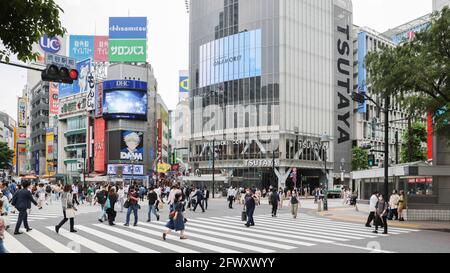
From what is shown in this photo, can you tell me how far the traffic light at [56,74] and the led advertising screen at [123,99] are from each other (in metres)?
75.7

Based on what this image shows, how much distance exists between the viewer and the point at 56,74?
1111cm

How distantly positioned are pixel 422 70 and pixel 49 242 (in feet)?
51.4

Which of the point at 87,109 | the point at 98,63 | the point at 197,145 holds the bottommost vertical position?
the point at 197,145

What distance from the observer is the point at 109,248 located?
1359 centimetres

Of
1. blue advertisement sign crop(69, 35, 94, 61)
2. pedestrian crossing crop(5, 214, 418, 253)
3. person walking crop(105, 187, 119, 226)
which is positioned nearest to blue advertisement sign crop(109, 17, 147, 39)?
blue advertisement sign crop(69, 35, 94, 61)

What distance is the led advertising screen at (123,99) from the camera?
85.8 meters

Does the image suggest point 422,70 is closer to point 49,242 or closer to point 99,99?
point 49,242

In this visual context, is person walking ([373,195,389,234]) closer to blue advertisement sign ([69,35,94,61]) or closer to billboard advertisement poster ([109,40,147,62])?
billboard advertisement poster ([109,40,147,62])

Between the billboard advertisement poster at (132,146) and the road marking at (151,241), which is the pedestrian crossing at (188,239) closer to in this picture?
the road marking at (151,241)

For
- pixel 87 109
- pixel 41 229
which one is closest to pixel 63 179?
pixel 87 109

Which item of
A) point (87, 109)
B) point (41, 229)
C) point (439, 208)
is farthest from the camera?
point (87, 109)

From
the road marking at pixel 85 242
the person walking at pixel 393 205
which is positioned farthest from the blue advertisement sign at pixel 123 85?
the road marking at pixel 85 242
